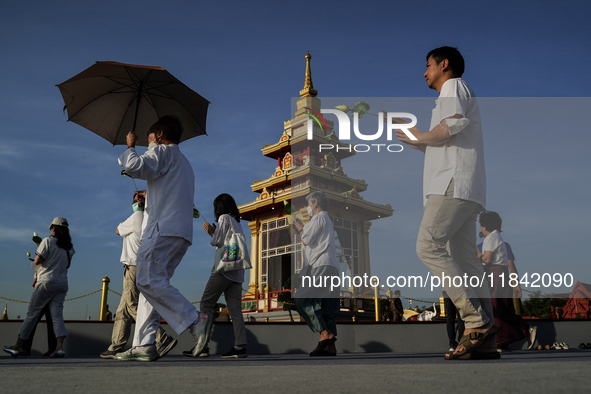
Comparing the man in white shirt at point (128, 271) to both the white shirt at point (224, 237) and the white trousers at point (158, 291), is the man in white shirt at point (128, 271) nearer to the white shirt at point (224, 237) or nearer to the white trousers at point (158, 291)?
the white shirt at point (224, 237)

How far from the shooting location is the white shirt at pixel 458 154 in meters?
3.17

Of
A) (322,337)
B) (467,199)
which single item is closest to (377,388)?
(467,199)

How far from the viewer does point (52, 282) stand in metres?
5.54

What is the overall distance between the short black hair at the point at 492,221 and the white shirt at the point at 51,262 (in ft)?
15.8

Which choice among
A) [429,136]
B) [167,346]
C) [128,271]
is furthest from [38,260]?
[429,136]

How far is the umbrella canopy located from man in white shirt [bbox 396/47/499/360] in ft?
8.18

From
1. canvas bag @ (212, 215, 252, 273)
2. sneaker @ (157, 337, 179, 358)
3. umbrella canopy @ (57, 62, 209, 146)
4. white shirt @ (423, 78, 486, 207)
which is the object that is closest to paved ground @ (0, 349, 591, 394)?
white shirt @ (423, 78, 486, 207)

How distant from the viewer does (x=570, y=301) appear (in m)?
9.66

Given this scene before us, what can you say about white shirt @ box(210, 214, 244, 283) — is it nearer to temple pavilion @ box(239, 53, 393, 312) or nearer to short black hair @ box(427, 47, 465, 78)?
short black hair @ box(427, 47, 465, 78)

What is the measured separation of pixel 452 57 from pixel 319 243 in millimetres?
2304

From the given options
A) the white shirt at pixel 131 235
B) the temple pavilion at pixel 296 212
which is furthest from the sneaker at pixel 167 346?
Answer: the temple pavilion at pixel 296 212

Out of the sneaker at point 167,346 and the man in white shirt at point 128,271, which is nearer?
the sneaker at point 167,346

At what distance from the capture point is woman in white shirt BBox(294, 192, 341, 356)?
188 inches

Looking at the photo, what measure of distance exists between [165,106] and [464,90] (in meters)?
3.01
